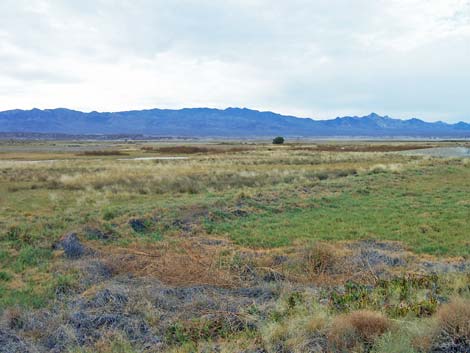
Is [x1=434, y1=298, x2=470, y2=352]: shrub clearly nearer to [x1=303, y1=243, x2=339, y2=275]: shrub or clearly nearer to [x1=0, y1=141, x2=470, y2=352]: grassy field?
[x1=0, y1=141, x2=470, y2=352]: grassy field

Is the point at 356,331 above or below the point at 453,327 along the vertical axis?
below

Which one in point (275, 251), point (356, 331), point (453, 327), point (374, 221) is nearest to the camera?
point (453, 327)

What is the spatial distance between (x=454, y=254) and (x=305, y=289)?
16.7 ft

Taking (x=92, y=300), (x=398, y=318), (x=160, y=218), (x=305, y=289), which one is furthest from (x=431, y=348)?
(x=160, y=218)

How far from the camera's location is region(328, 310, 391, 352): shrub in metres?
5.12

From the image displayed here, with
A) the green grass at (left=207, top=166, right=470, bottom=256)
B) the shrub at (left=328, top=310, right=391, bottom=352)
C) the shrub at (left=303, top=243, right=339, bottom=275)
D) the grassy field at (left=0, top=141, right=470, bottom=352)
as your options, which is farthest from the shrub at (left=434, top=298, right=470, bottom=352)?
the green grass at (left=207, top=166, right=470, bottom=256)

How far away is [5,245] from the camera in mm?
11617

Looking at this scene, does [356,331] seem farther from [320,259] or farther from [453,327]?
[320,259]

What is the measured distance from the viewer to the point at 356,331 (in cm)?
530

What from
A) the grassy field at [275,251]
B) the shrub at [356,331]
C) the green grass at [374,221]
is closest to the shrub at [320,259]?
the grassy field at [275,251]

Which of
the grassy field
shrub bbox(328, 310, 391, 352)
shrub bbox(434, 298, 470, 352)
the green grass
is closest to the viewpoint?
shrub bbox(434, 298, 470, 352)

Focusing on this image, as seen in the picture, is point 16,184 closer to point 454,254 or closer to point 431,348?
point 454,254

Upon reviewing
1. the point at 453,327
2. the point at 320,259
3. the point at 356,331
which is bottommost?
the point at 320,259

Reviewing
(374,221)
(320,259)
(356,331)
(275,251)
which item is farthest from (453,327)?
(374,221)
